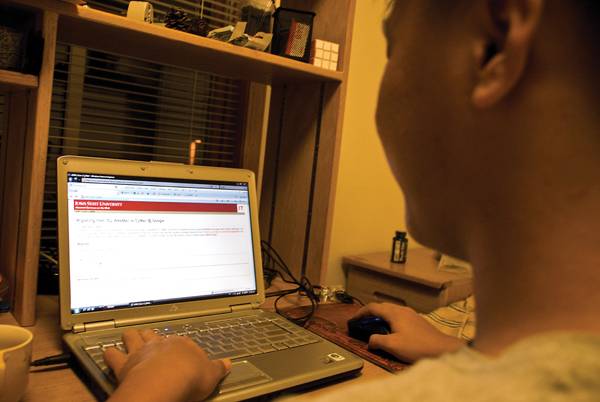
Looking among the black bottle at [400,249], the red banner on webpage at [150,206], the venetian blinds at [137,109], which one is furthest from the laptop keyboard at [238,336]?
the black bottle at [400,249]

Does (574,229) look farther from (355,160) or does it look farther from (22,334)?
(355,160)

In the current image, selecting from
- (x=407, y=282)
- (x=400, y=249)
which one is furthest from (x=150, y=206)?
(x=400, y=249)

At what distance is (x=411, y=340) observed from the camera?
93 cm

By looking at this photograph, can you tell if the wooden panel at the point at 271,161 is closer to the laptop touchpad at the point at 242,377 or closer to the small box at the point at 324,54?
the small box at the point at 324,54

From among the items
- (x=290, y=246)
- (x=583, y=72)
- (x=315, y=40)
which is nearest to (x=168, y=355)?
(x=583, y=72)

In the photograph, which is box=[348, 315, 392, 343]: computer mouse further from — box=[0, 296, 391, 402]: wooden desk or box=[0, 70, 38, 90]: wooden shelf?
box=[0, 70, 38, 90]: wooden shelf

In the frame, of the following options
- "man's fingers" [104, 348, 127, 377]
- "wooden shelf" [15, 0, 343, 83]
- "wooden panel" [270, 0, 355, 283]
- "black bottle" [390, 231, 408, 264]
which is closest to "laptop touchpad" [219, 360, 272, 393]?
"man's fingers" [104, 348, 127, 377]

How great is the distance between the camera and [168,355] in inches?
25.8

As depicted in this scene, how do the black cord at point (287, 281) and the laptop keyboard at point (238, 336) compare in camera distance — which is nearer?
the laptop keyboard at point (238, 336)

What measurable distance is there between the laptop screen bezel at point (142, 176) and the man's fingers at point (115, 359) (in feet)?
0.49

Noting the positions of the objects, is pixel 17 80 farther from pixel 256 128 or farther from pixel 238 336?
pixel 256 128

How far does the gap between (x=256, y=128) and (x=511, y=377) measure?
4.09 ft

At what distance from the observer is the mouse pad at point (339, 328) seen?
92cm

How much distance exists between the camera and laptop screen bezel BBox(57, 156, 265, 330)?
33.3 inches
